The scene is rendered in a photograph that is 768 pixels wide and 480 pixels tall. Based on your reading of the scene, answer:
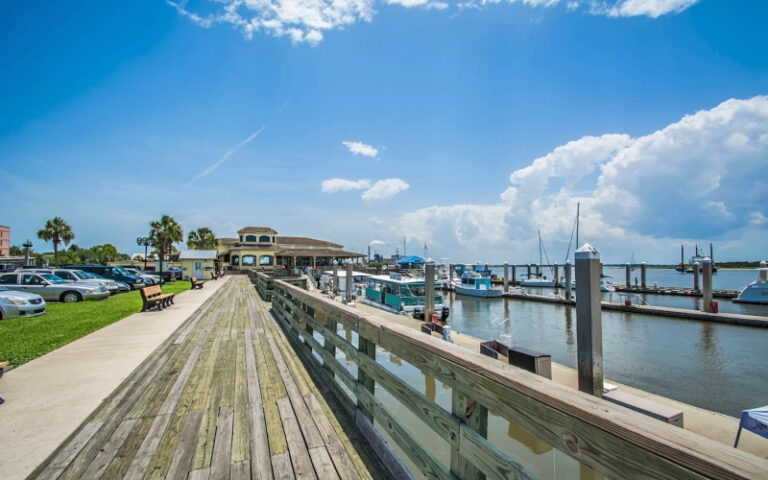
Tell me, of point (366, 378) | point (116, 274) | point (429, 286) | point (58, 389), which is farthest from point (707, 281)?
point (116, 274)

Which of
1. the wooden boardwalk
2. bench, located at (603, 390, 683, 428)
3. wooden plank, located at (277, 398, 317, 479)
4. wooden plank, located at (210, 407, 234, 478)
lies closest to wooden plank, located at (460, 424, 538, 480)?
the wooden boardwalk

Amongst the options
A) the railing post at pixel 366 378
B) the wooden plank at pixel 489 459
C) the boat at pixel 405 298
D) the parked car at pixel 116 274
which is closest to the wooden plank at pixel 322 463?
the railing post at pixel 366 378

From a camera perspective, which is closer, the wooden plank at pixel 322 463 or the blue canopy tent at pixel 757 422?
the wooden plank at pixel 322 463

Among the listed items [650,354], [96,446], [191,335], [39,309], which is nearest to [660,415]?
[96,446]

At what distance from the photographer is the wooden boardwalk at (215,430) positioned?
262 cm

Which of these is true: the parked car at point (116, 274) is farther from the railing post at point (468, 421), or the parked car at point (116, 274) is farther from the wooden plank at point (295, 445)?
the railing post at point (468, 421)

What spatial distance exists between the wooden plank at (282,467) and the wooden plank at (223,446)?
0.34 m

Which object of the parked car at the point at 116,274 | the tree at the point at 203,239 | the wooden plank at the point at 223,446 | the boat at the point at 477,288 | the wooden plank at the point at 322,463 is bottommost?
the boat at the point at 477,288

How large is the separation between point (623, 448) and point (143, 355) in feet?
23.3

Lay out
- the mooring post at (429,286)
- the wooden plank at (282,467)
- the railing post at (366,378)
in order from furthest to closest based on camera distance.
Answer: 1. the mooring post at (429,286)
2. the railing post at (366,378)
3. the wooden plank at (282,467)

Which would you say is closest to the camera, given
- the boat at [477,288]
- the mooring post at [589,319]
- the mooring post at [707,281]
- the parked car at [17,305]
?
the mooring post at [589,319]

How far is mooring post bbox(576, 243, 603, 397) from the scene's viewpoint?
218 inches

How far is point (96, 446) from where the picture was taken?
9.63 feet

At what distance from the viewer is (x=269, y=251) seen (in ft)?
171
